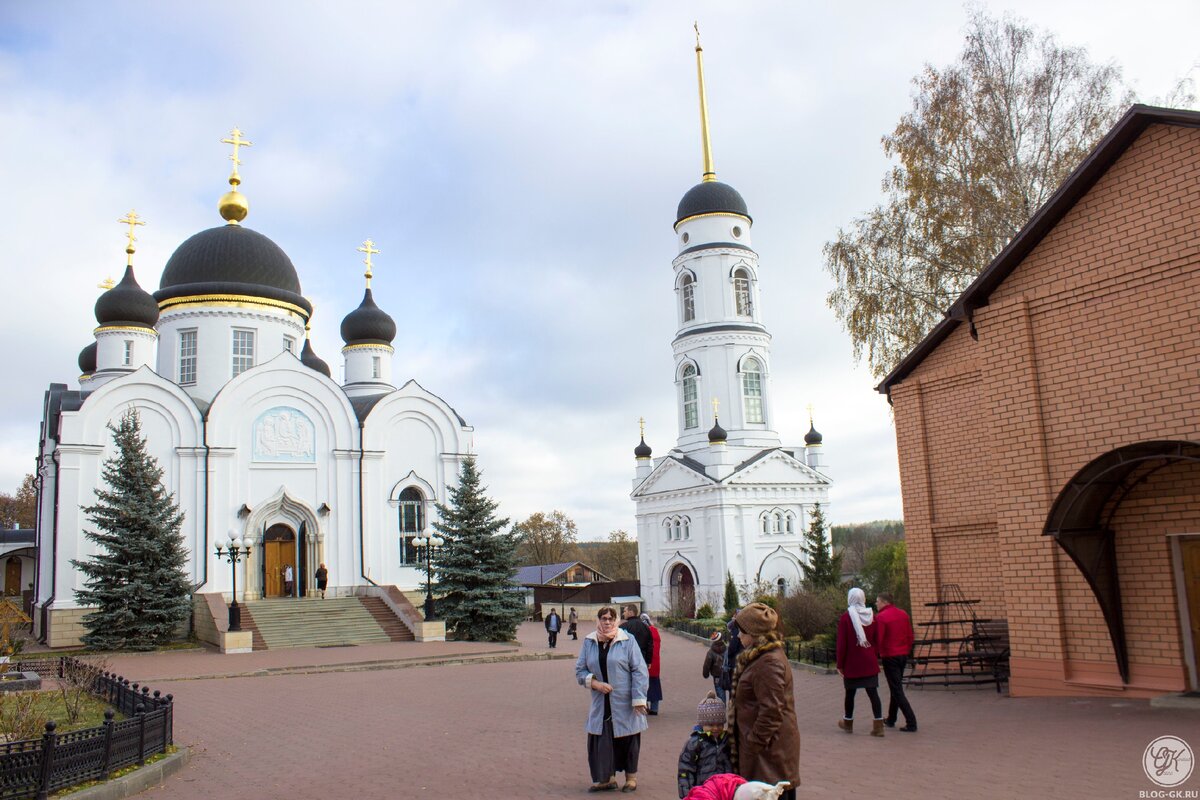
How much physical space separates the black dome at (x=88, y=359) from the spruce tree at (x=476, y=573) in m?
18.7

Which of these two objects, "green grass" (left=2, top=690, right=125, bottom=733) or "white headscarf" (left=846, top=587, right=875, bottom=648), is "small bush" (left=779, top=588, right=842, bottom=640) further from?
"green grass" (left=2, top=690, right=125, bottom=733)

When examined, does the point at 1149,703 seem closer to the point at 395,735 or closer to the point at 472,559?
the point at 395,735

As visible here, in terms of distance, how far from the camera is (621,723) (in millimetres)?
7320

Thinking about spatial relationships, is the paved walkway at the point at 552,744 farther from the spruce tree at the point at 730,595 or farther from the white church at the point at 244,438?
the spruce tree at the point at 730,595

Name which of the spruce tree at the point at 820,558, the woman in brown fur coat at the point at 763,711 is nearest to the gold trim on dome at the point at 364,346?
the spruce tree at the point at 820,558

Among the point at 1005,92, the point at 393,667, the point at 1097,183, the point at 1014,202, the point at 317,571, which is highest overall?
the point at 1005,92

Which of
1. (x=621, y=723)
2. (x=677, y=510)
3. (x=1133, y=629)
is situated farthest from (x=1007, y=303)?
(x=677, y=510)

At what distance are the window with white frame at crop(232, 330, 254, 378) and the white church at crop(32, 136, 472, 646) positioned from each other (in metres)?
0.05

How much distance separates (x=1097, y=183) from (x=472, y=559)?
62.0 feet

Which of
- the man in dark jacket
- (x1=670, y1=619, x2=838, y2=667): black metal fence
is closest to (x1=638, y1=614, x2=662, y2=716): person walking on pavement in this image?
the man in dark jacket

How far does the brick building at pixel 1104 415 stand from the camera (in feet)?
32.6

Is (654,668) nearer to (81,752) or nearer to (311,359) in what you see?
(81,752)

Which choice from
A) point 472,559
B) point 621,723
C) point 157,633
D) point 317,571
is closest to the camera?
point 621,723

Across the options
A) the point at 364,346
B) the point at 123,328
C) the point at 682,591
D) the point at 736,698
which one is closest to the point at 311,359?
the point at 364,346
